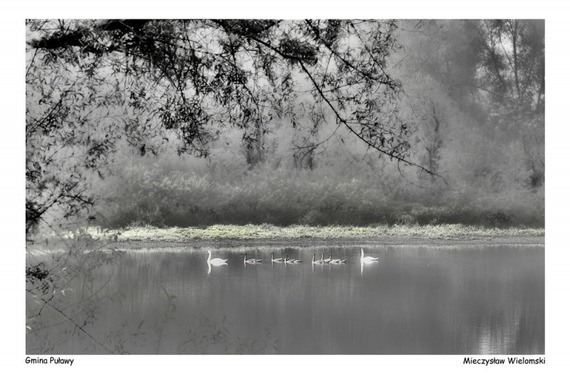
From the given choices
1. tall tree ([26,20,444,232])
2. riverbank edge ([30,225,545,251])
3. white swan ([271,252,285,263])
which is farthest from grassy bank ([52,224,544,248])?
tall tree ([26,20,444,232])

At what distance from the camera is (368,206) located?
23.9ft

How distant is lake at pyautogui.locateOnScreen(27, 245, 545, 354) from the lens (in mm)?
6633

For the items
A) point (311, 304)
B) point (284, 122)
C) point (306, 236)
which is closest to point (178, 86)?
point (284, 122)

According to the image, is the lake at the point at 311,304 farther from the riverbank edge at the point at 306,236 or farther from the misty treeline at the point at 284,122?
the misty treeline at the point at 284,122

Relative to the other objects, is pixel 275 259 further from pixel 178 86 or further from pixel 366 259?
pixel 178 86

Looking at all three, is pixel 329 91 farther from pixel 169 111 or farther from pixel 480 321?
pixel 480 321

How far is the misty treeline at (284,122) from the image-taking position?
6391 mm

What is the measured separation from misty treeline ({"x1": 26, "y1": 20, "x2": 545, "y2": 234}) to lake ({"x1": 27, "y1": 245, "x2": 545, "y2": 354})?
393mm

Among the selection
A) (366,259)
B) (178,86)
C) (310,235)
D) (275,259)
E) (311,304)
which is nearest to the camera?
(178,86)

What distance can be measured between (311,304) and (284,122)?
1.66m

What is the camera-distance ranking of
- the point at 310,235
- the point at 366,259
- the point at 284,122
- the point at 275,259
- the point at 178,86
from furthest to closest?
the point at 366,259 → the point at 275,259 → the point at 310,235 → the point at 284,122 → the point at 178,86

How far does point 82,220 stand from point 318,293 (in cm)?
224

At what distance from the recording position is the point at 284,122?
270 inches
